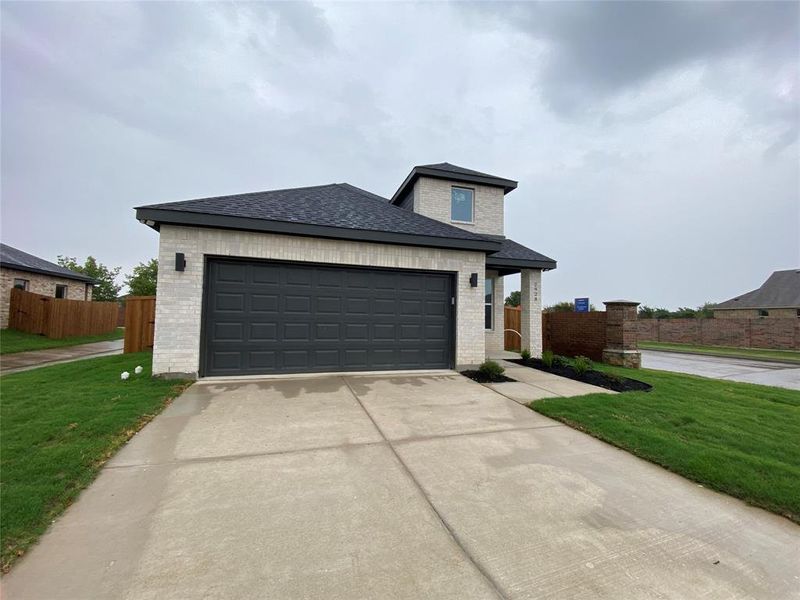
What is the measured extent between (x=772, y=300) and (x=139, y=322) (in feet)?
151

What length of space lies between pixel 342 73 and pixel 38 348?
638 inches

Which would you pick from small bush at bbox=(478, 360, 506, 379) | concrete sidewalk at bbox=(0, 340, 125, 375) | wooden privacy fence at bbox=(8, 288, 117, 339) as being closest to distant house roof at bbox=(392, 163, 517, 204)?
small bush at bbox=(478, 360, 506, 379)

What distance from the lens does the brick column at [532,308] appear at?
11477 millimetres

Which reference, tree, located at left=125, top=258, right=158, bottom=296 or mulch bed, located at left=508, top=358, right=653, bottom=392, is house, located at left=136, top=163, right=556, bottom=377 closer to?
mulch bed, located at left=508, top=358, right=653, bottom=392

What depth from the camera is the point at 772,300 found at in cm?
3003

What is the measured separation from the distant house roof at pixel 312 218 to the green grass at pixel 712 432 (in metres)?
4.38

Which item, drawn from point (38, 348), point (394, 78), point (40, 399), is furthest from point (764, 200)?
point (38, 348)

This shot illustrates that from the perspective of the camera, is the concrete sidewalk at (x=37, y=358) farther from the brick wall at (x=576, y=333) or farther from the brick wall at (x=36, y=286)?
the brick wall at (x=576, y=333)

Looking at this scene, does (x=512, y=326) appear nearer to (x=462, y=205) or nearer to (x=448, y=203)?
(x=462, y=205)

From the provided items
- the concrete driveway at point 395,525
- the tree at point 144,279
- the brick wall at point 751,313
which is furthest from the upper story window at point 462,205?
the tree at point 144,279

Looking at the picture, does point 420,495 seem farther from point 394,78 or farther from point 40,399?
point 394,78

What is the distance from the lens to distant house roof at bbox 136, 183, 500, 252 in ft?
21.3

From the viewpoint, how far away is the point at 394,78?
12.9 m

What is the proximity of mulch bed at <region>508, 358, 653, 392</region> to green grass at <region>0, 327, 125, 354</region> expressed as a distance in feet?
59.4
